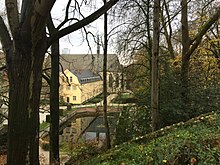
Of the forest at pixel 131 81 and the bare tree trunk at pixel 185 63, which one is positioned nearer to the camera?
the forest at pixel 131 81

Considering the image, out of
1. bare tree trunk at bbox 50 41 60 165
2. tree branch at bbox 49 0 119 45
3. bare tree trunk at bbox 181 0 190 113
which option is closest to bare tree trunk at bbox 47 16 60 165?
bare tree trunk at bbox 50 41 60 165

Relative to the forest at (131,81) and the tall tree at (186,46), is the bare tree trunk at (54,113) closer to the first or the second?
the forest at (131,81)

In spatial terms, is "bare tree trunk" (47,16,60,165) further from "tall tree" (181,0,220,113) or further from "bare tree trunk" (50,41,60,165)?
"tall tree" (181,0,220,113)

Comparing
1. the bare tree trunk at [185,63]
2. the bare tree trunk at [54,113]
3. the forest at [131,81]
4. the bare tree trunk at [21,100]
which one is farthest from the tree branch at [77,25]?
the bare tree trunk at [185,63]

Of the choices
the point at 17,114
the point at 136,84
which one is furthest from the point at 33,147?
the point at 136,84

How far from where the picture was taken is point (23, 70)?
353 centimetres

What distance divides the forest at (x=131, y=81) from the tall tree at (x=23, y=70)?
13 mm

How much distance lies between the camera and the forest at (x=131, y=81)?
3231mm

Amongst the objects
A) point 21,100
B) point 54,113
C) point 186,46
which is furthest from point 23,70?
point 186,46

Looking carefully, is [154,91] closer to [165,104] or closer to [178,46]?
[165,104]

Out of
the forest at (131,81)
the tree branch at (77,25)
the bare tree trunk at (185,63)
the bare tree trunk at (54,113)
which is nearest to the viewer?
the forest at (131,81)

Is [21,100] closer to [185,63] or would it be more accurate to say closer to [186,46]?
[185,63]

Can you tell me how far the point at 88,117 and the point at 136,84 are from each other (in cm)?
1588

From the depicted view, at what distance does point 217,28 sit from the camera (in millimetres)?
12695
